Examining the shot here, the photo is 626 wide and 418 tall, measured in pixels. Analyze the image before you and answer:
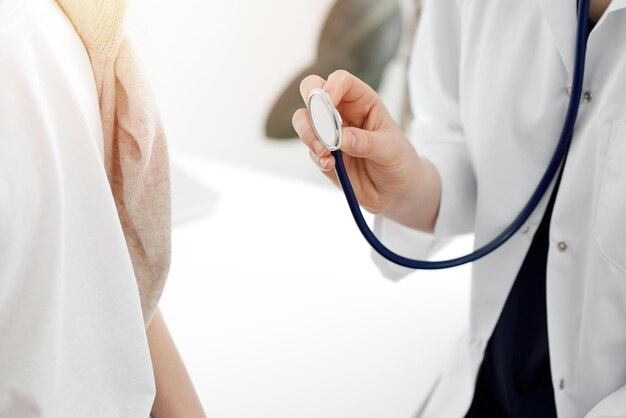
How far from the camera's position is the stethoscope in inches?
25.8

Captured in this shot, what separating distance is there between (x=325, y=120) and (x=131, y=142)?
18 cm

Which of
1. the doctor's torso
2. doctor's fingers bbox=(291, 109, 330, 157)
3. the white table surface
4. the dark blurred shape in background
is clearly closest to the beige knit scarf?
doctor's fingers bbox=(291, 109, 330, 157)

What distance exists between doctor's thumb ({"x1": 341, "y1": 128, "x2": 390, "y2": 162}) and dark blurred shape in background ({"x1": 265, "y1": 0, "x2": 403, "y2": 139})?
1.21m

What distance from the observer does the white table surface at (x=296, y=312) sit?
1.01 meters

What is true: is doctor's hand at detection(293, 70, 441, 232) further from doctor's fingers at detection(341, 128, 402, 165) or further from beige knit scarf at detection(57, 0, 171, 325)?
beige knit scarf at detection(57, 0, 171, 325)

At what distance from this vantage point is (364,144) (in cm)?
73

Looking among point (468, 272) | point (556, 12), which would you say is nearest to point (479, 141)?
point (556, 12)

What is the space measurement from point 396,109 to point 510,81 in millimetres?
1528

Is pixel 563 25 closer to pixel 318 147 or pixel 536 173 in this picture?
pixel 536 173

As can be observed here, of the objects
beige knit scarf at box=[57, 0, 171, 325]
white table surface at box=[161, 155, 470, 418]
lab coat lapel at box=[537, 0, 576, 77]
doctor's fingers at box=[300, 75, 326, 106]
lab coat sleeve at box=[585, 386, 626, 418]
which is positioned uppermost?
lab coat lapel at box=[537, 0, 576, 77]

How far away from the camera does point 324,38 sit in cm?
196

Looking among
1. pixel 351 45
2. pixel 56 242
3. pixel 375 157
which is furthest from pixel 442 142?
pixel 351 45

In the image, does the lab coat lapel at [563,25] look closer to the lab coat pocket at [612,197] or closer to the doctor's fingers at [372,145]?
the lab coat pocket at [612,197]

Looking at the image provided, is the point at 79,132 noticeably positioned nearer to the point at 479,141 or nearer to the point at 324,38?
the point at 479,141
